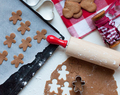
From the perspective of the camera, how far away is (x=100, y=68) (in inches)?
34.5

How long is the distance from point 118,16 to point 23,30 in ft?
2.02

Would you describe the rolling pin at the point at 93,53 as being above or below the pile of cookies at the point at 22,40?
below

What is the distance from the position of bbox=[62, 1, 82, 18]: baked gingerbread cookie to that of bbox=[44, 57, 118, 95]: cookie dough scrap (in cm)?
28

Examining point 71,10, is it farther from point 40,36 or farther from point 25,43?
point 25,43

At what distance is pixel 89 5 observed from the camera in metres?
0.84

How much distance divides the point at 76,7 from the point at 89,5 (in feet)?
0.28

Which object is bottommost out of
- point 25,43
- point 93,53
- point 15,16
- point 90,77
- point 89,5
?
point 90,77

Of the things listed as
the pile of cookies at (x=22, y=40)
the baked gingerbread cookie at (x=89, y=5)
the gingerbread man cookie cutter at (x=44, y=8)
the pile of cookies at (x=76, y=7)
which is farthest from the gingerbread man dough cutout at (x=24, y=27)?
the baked gingerbread cookie at (x=89, y=5)

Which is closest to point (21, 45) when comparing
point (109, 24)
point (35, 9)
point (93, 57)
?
point (35, 9)

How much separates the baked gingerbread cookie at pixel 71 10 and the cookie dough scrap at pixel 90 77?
278mm

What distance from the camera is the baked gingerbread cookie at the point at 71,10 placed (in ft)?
2.72

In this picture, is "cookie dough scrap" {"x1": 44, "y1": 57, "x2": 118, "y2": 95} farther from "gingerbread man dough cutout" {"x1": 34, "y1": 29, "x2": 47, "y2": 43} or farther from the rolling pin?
"gingerbread man dough cutout" {"x1": 34, "y1": 29, "x2": 47, "y2": 43}

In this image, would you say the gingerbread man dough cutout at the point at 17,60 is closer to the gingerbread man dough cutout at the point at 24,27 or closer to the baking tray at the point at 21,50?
the baking tray at the point at 21,50

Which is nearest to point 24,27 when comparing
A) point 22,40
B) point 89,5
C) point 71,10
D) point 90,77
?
point 22,40
